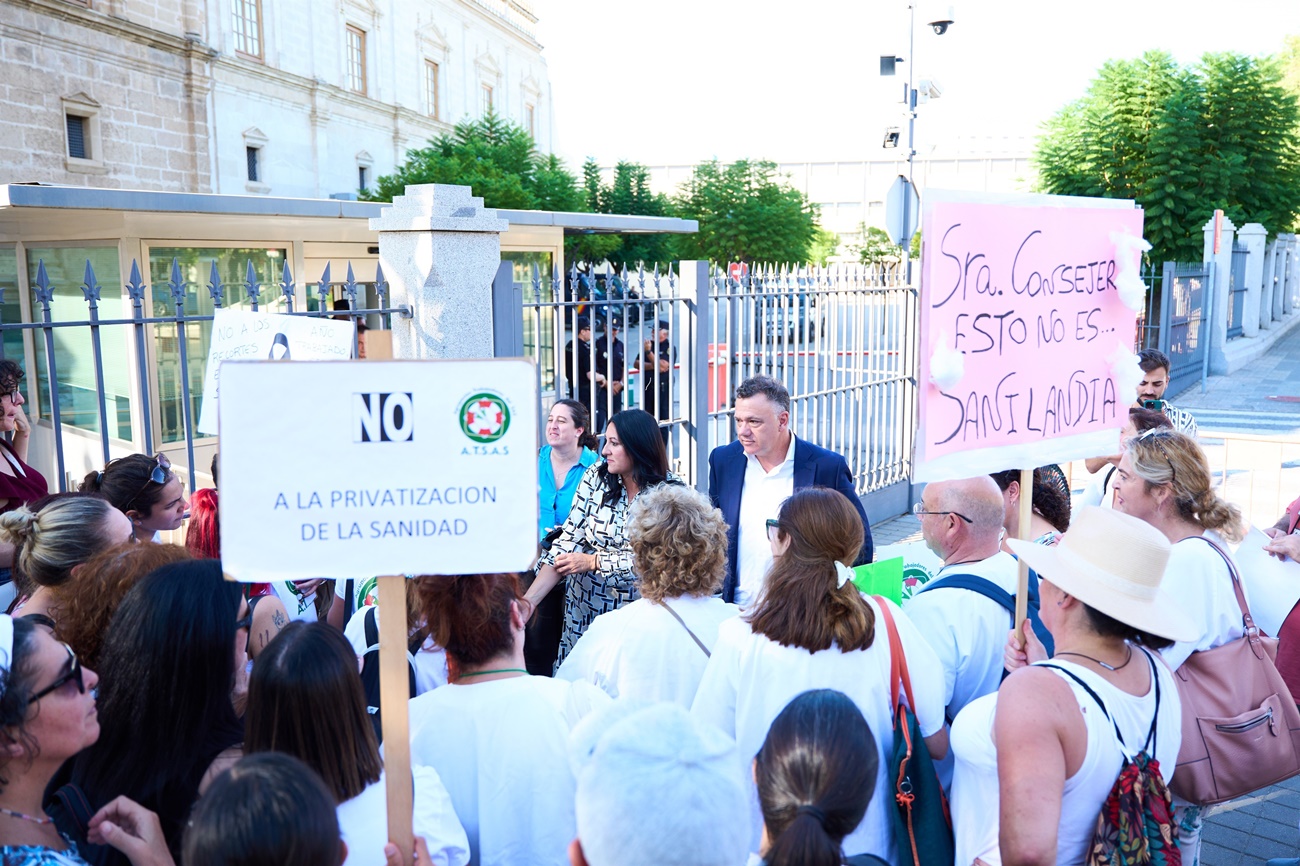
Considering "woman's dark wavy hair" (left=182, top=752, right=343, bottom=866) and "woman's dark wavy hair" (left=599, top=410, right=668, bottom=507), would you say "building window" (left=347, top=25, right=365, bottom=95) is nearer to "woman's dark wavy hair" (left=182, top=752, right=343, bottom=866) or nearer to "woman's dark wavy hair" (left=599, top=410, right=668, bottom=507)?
"woman's dark wavy hair" (left=599, top=410, right=668, bottom=507)

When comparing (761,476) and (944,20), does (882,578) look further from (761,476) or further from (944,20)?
(944,20)

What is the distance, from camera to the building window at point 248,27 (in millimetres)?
26906

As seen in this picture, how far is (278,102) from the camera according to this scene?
28281mm

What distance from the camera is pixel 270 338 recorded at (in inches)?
153

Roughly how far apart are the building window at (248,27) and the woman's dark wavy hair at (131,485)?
89.8 feet

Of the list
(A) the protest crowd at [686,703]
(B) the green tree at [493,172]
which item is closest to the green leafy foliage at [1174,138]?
(B) the green tree at [493,172]

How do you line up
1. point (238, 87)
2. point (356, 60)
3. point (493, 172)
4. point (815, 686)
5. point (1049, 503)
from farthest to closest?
point (356, 60) → point (238, 87) → point (493, 172) → point (1049, 503) → point (815, 686)

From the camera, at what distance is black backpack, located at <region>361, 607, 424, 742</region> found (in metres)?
2.62

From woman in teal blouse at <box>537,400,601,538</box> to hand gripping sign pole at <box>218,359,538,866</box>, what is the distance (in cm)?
284

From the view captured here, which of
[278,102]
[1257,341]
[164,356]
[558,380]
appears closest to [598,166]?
[278,102]

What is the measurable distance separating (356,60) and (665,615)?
3455 centimetres

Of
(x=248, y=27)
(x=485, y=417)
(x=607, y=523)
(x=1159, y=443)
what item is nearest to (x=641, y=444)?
(x=607, y=523)

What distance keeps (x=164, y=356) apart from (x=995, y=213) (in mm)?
9775

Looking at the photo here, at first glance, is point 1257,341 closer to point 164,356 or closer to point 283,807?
point 164,356
